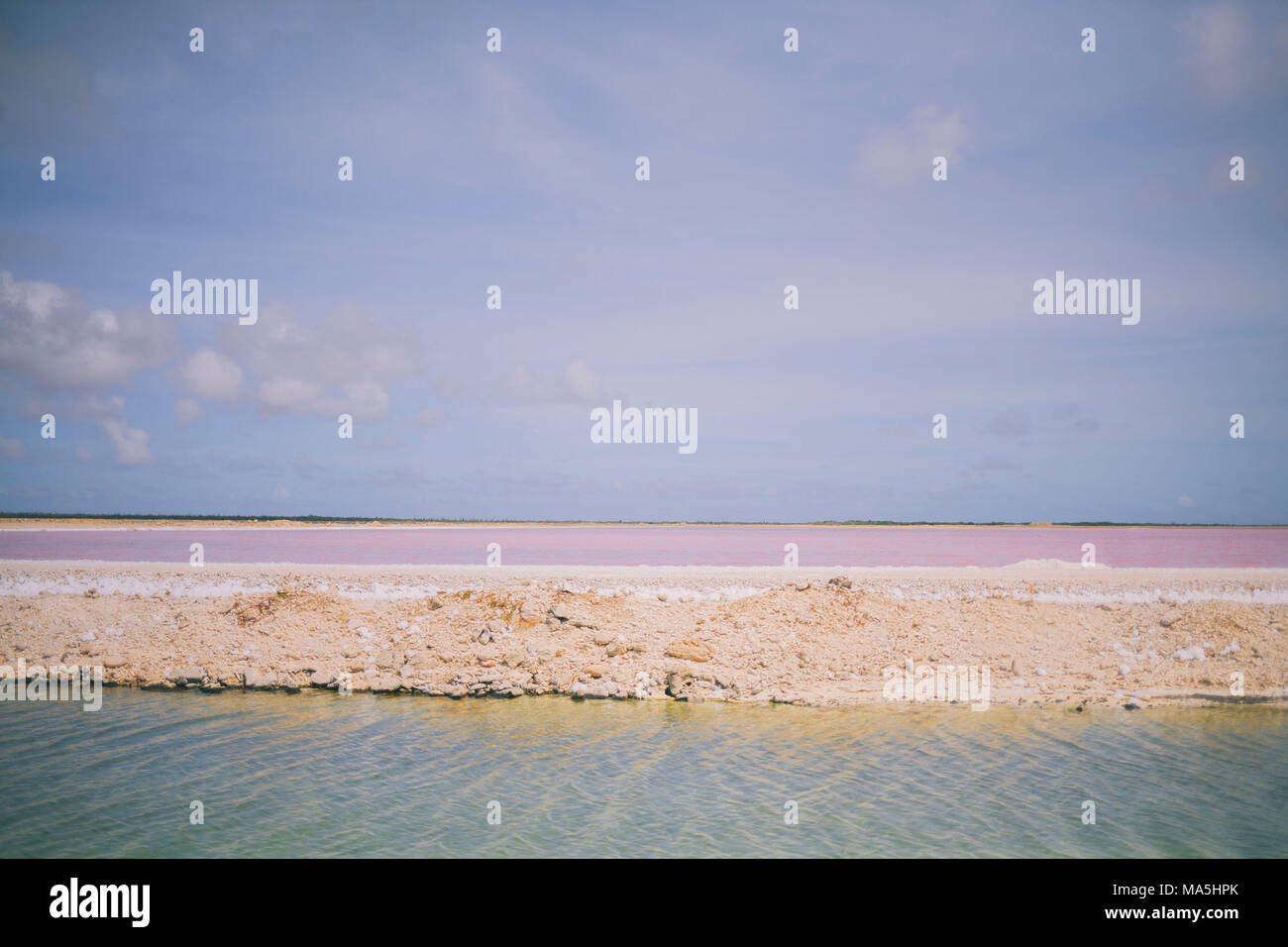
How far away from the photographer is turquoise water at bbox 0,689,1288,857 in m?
9.52

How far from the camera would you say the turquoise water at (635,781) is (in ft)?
31.2

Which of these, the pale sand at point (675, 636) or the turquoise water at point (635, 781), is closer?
the turquoise water at point (635, 781)

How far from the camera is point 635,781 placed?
38.6 ft

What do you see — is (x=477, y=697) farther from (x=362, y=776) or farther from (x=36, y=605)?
(x=36, y=605)

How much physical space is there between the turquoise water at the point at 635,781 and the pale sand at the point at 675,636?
1253mm

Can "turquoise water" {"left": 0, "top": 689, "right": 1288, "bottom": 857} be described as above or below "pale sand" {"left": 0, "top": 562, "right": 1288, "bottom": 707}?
below

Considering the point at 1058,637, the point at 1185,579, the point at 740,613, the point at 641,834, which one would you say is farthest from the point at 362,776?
the point at 1185,579

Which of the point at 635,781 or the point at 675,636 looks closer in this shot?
the point at 635,781

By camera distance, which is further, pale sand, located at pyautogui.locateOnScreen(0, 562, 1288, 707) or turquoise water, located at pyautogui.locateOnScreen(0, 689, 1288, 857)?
pale sand, located at pyautogui.locateOnScreen(0, 562, 1288, 707)

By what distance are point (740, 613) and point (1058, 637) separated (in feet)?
28.2

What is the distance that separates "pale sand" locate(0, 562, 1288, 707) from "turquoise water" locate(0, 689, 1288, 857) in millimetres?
1253

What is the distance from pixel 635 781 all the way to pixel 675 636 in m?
8.30

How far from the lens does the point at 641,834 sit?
9.77 m

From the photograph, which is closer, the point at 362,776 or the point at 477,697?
the point at 362,776
